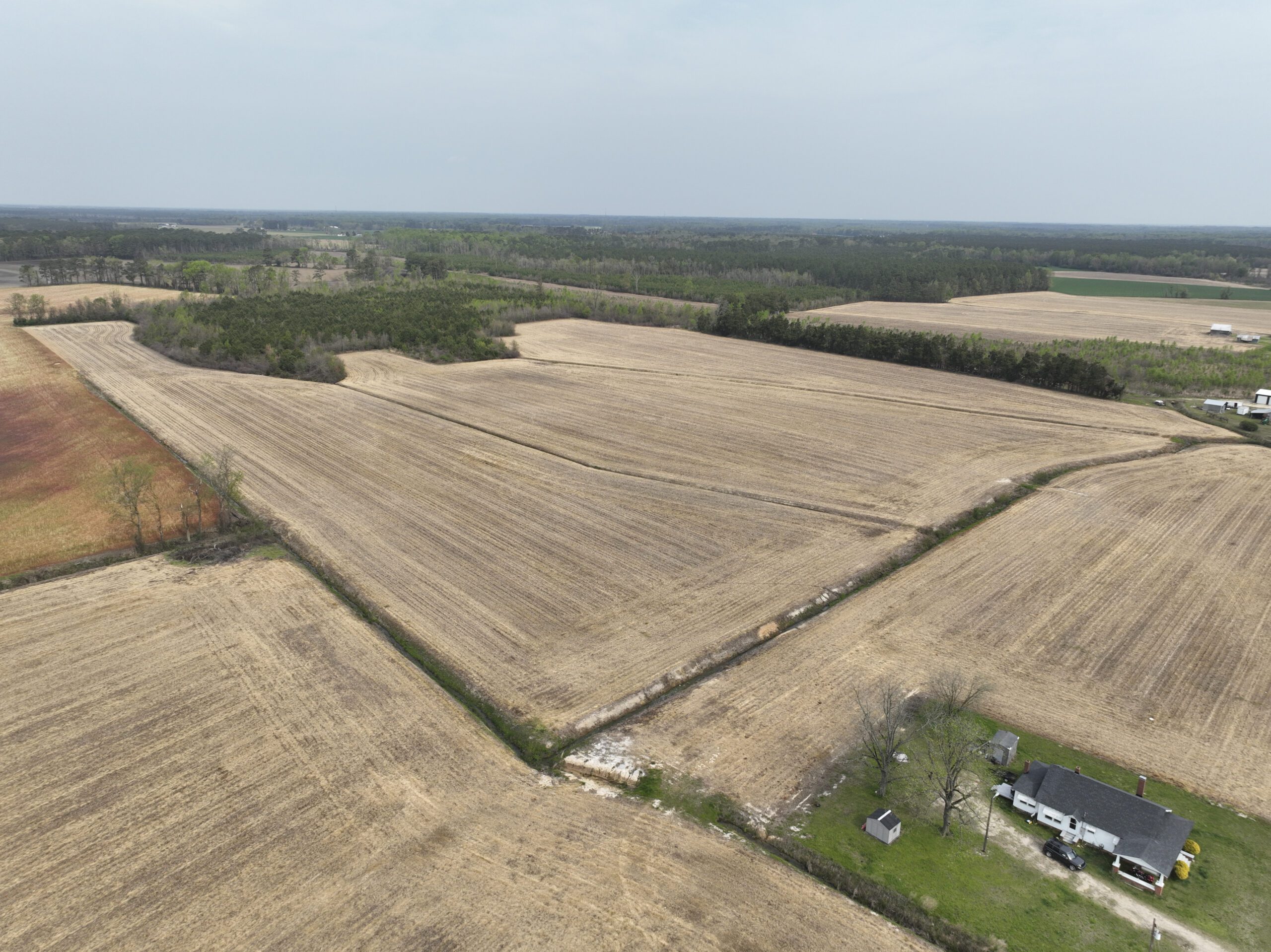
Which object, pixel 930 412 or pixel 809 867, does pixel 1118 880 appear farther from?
pixel 930 412

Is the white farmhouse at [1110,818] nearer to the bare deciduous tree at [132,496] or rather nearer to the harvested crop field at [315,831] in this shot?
the harvested crop field at [315,831]

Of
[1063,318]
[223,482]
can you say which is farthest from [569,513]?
[1063,318]

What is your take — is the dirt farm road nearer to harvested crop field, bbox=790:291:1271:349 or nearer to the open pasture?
the open pasture

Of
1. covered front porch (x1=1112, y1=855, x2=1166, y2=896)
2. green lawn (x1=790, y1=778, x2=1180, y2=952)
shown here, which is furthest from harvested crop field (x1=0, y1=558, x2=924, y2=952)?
covered front porch (x1=1112, y1=855, x2=1166, y2=896)

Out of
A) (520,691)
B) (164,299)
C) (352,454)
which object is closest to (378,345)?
(352,454)

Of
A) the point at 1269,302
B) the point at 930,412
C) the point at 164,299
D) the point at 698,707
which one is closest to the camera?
the point at 698,707

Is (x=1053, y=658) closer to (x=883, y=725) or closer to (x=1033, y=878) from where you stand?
(x=883, y=725)

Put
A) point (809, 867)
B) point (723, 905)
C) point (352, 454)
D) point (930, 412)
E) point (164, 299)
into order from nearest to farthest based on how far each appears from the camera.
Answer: point (723, 905) < point (809, 867) < point (352, 454) < point (930, 412) < point (164, 299)
